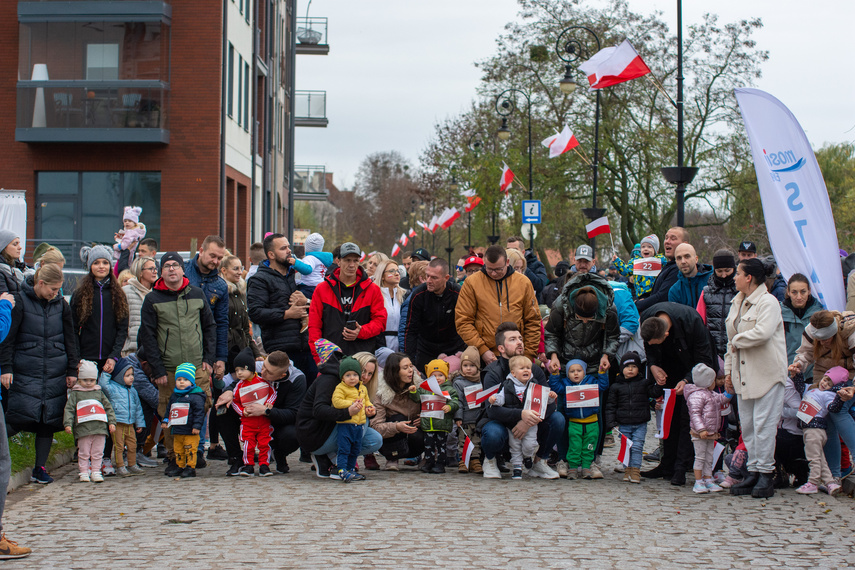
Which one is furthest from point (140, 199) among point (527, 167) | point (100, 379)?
point (100, 379)

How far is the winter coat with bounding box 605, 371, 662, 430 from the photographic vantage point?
936cm

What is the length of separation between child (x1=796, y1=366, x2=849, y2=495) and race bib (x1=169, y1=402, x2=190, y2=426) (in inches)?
217

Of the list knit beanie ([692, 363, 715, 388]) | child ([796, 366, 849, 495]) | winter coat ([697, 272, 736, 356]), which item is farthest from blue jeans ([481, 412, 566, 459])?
child ([796, 366, 849, 495])

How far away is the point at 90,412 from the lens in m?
8.96

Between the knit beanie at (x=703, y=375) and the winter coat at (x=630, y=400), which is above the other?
the knit beanie at (x=703, y=375)

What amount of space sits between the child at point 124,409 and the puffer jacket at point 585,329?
401 cm

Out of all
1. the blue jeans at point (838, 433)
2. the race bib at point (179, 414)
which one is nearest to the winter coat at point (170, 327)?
the race bib at point (179, 414)

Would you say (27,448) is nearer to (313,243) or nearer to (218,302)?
(218,302)

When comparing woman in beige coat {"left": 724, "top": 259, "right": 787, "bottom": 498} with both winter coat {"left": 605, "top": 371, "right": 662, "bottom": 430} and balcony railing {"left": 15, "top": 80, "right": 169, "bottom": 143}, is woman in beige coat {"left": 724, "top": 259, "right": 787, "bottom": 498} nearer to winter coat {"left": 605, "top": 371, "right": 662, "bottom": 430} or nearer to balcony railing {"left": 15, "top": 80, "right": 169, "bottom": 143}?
winter coat {"left": 605, "top": 371, "right": 662, "bottom": 430}

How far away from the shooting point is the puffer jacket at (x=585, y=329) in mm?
9711

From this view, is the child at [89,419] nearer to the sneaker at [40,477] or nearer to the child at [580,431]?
the sneaker at [40,477]

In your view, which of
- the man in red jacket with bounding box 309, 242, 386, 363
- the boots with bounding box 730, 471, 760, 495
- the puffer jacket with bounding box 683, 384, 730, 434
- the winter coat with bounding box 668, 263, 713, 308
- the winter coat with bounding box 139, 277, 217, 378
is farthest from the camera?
the winter coat with bounding box 668, 263, 713, 308

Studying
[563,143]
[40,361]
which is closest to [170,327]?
[40,361]

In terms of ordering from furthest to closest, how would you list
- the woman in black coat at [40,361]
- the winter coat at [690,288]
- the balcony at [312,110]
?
the balcony at [312,110]
the winter coat at [690,288]
the woman in black coat at [40,361]
